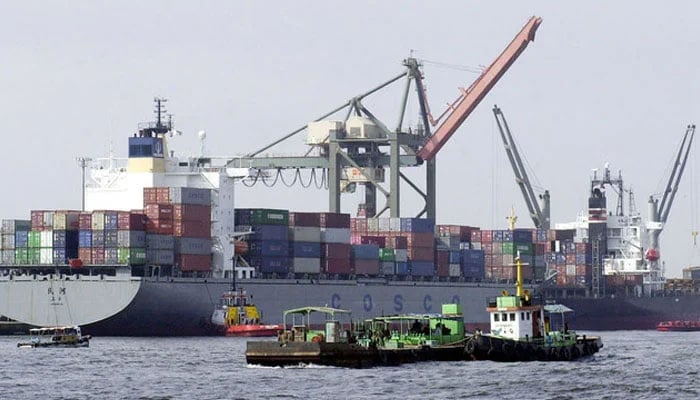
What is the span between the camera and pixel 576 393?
193 ft

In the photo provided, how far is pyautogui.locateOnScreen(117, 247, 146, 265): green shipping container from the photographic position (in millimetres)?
100125

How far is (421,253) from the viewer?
124562 mm

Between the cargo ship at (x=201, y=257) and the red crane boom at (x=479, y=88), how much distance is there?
20.5ft

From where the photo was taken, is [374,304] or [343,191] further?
[343,191]

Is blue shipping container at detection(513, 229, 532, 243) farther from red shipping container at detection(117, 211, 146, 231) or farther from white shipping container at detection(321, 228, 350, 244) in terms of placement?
red shipping container at detection(117, 211, 146, 231)

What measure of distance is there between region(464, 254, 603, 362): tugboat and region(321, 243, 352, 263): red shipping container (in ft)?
129

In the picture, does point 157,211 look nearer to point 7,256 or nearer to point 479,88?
point 7,256

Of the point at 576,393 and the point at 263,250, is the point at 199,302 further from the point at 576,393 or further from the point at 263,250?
the point at 576,393

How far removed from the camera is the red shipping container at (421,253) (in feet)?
407

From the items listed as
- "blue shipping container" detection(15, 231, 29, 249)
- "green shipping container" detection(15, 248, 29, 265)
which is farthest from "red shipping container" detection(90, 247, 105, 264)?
"blue shipping container" detection(15, 231, 29, 249)

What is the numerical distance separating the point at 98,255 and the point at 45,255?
3.34m

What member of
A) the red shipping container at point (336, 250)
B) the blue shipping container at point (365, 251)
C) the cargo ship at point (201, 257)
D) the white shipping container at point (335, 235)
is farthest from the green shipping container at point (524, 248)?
the white shipping container at point (335, 235)

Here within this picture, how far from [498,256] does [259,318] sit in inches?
1254

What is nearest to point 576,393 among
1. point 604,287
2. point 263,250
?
point 263,250
